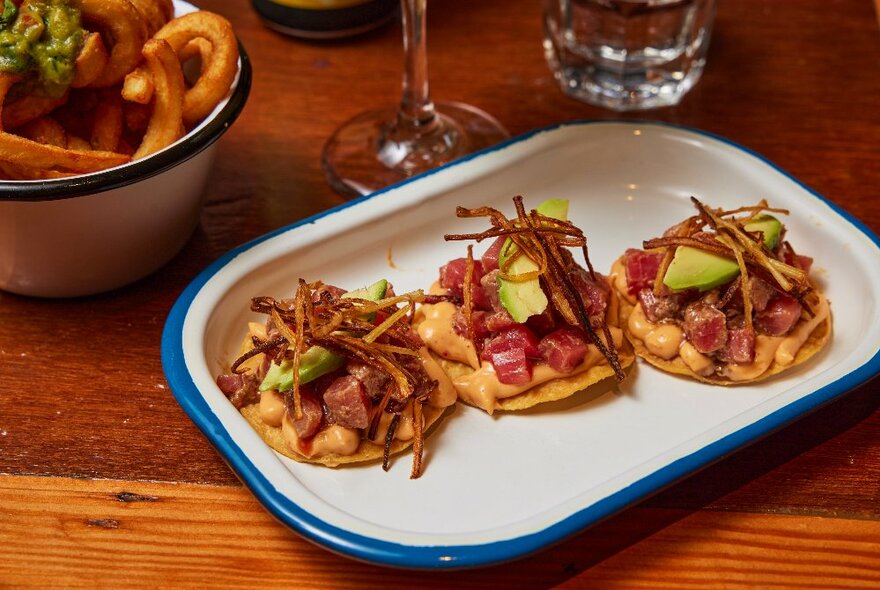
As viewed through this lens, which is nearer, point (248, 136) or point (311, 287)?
point (311, 287)

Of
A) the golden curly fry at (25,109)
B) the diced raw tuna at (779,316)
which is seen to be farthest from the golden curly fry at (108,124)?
the diced raw tuna at (779,316)

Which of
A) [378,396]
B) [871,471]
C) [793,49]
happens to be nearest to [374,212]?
[378,396]

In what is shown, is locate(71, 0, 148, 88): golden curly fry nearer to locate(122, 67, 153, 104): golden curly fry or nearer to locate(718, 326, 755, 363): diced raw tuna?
locate(122, 67, 153, 104): golden curly fry

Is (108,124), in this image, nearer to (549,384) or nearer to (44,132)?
(44,132)

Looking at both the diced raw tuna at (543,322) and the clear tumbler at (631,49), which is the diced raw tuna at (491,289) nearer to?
the diced raw tuna at (543,322)

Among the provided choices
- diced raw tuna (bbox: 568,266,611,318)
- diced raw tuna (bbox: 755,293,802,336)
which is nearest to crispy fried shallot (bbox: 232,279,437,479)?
diced raw tuna (bbox: 568,266,611,318)

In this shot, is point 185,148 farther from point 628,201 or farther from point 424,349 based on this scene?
point 628,201
